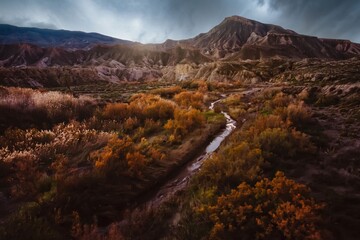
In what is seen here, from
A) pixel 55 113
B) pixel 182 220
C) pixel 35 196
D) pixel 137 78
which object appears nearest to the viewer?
pixel 182 220

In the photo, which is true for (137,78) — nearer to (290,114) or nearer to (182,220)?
(290,114)

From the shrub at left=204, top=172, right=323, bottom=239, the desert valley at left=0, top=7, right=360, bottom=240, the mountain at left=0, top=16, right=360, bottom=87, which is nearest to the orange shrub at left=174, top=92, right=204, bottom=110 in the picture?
the desert valley at left=0, top=7, right=360, bottom=240

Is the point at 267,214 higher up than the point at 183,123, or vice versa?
the point at 267,214

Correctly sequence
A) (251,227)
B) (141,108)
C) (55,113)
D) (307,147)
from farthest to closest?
(141,108)
(55,113)
(307,147)
(251,227)

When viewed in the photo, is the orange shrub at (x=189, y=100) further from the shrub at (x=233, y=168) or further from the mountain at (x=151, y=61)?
the mountain at (x=151, y=61)

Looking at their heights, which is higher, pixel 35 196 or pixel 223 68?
pixel 223 68

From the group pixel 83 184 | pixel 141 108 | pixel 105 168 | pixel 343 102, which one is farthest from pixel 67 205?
pixel 343 102

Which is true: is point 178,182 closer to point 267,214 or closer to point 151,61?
Answer: point 267,214

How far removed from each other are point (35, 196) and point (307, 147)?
30.8 feet

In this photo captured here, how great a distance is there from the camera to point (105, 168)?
25.6 feet

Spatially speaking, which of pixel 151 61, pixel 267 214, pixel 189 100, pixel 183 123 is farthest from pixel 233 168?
pixel 151 61

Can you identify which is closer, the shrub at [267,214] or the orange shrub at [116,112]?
the shrub at [267,214]

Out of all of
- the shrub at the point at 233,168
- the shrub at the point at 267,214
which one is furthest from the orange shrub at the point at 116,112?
the shrub at the point at 267,214

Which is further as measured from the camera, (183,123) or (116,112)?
(116,112)
